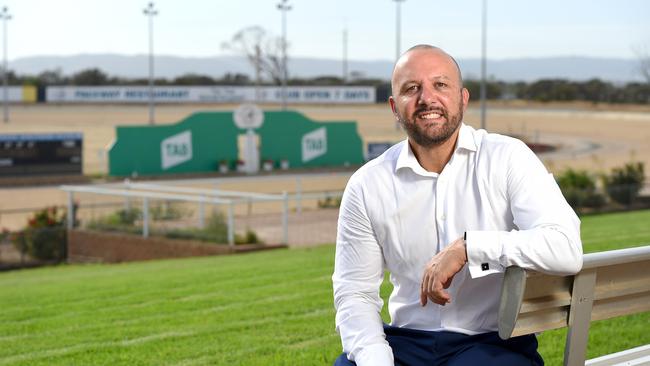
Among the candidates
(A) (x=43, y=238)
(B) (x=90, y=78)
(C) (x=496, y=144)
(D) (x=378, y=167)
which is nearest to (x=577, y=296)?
(C) (x=496, y=144)

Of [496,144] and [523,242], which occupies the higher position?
[496,144]

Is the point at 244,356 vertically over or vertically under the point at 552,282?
under

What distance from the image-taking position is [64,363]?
659 centimetres

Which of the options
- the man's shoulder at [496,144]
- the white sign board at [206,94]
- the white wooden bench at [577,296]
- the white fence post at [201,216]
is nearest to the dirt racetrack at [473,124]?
the white sign board at [206,94]

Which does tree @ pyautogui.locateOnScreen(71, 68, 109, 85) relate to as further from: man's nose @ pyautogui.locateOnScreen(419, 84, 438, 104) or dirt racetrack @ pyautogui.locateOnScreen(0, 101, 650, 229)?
man's nose @ pyautogui.locateOnScreen(419, 84, 438, 104)

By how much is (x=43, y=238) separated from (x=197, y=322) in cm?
1427

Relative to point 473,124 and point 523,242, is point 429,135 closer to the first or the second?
point 523,242

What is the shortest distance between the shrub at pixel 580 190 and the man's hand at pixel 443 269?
67.1ft

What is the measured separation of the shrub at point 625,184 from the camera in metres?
25.3

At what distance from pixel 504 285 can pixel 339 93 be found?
99.1 metres

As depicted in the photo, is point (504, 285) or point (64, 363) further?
point (64, 363)

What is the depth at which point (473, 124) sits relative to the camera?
85500mm

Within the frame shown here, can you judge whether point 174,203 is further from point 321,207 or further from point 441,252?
point 441,252

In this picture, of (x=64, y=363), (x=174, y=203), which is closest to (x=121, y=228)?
(x=174, y=203)
